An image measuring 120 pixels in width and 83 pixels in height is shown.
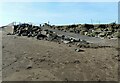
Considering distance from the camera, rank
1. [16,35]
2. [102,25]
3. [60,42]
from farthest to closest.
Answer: [102,25] → [16,35] → [60,42]

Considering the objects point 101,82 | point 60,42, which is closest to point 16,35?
point 60,42

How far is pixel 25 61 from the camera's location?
18516 mm

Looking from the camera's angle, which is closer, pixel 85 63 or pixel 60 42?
pixel 85 63

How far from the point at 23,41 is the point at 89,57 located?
5.94 m

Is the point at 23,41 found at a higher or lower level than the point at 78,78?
higher

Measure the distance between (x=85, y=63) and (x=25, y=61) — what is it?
11.8 feet

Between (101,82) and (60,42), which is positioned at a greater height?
(60,42)

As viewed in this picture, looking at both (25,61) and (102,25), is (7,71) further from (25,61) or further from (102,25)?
(102,25)

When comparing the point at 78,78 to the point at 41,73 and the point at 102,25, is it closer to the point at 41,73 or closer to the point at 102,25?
the point at 41,73

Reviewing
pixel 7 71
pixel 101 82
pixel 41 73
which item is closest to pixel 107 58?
pixel 101 82

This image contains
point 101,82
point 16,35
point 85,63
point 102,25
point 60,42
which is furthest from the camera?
point 102,25

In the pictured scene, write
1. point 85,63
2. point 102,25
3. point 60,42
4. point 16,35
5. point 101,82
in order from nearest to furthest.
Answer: point 101,82 → point 85,63 → point 60,42 → point 16,35 → point 102,25

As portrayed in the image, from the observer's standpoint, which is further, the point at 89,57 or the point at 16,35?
the point at 16,35

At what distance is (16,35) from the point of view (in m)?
25.7
